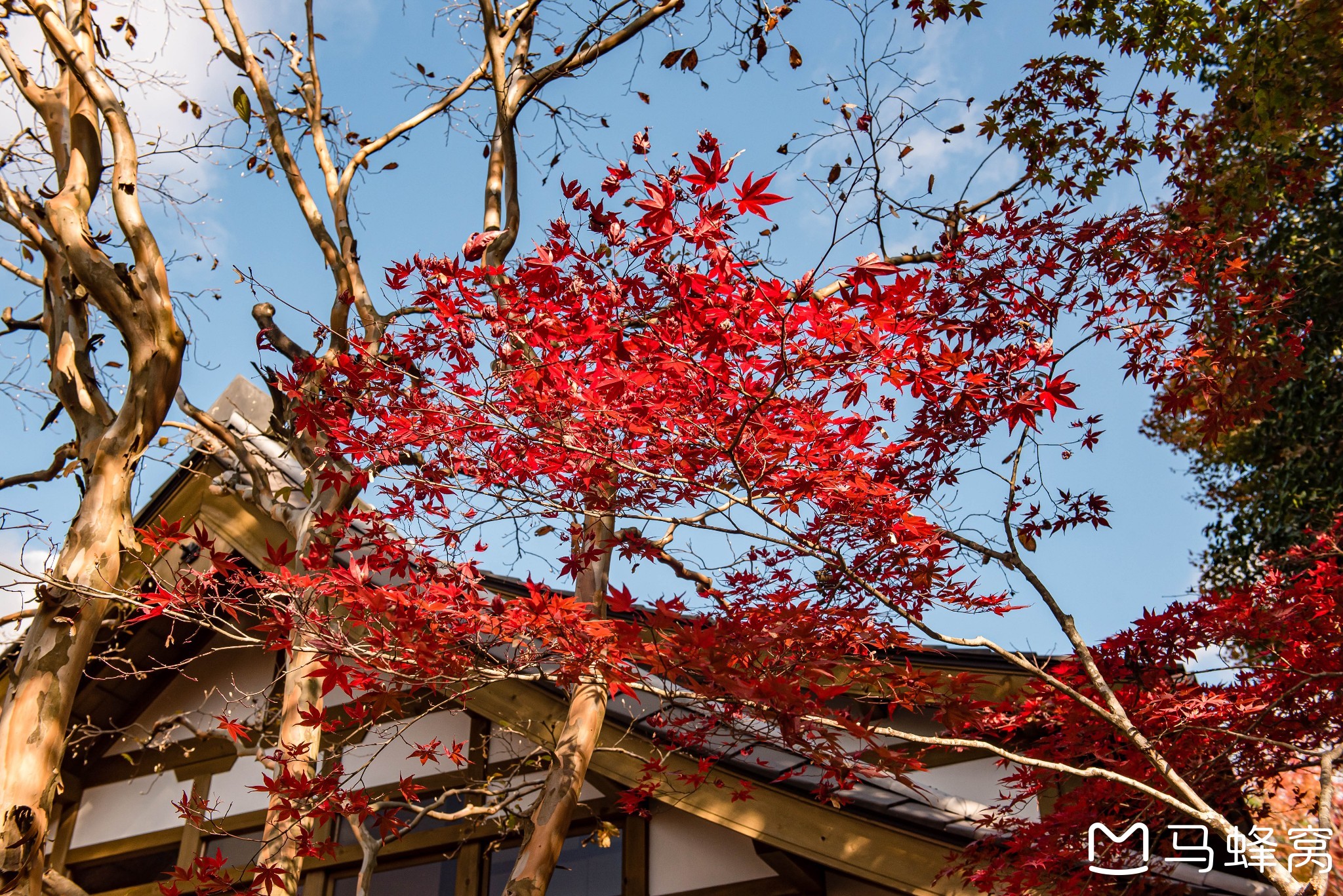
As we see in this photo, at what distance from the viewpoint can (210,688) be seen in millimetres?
9164

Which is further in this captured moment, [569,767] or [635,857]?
[635,857]

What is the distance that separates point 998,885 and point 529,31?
6984mm

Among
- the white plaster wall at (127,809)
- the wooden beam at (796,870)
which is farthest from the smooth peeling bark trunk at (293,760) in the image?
the white plaster wall at (127,809)

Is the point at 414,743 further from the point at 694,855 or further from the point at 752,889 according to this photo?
the point at 752,889

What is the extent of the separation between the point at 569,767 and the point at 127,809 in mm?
5868

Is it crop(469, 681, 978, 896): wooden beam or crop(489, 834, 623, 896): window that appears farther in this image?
crop(489, 834, 623, 896): window

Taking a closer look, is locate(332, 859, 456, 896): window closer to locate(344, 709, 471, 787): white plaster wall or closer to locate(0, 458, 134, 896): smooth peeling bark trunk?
locate(344, 709, 471, 787): white plaster wall

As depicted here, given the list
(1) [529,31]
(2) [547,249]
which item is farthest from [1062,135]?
(2) [547,249]

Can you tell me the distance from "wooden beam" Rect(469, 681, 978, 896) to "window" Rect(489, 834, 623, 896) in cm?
72

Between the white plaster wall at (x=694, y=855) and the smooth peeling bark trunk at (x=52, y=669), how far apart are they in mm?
3579

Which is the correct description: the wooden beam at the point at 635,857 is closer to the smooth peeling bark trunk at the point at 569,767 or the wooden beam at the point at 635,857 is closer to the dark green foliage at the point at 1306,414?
the smooth peeling bark trunk at the point at 569,767

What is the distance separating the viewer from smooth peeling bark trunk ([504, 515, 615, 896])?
16.4 ft
